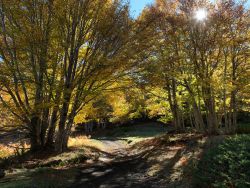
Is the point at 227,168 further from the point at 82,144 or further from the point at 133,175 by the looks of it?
the point at 82,144

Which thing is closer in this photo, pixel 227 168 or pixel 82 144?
pixel 227 168

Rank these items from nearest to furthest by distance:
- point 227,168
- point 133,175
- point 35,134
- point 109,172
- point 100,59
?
1. point 227,168
2. point 133,175
3. point 109,172
4. point 100,59
5. point 35,134

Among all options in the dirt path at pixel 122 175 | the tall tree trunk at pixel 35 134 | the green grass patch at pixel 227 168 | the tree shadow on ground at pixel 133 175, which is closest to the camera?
the green grass patch at pixel 227 168

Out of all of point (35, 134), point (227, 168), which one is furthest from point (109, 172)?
point (35, 134)

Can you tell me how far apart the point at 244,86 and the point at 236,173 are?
9203 millimetres

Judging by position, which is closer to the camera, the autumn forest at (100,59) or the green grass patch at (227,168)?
the green grass patch at (227,168)

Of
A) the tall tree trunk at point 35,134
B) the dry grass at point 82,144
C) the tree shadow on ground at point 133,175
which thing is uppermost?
the tall tree trunk at point 35,134

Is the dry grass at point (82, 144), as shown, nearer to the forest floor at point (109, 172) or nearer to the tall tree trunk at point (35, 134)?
the tall tree trunk at point (35, 134)

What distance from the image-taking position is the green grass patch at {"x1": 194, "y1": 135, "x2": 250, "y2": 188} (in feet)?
18.8

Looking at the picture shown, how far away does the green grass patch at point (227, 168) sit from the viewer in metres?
5.72

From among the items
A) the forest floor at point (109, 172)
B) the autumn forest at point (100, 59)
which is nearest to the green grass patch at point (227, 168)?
the forest floor at point (109, 172)

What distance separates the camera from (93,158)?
1294 centimetres

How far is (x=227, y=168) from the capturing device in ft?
21.4

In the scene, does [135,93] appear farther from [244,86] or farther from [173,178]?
[173,178]
